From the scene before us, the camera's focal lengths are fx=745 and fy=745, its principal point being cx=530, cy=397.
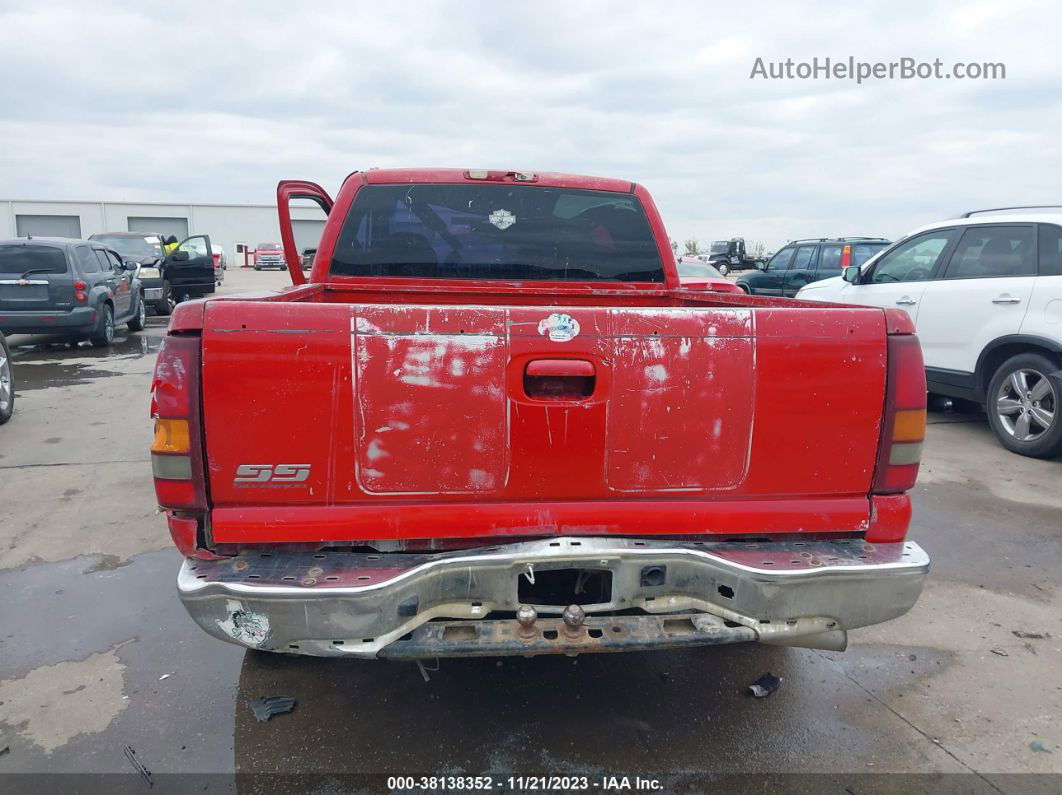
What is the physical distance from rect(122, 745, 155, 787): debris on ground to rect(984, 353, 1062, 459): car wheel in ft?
21.3

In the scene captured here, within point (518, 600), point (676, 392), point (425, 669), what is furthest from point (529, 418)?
point (425, 669)

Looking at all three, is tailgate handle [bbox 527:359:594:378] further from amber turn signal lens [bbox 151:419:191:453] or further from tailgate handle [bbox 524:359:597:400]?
amber turn signal lens [bbox 151:419:191:453]

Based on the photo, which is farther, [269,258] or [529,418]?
[269,258]

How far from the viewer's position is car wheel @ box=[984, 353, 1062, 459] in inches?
234

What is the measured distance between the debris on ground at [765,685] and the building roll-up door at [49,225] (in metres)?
56.3

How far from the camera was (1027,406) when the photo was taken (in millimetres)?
6207

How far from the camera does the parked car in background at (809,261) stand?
45.6 ft

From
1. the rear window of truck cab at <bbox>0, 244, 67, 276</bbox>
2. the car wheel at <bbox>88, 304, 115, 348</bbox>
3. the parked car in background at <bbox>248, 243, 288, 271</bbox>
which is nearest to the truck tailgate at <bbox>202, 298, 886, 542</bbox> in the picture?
the rear window of truck cab at <bbox>0, 244, 67, 276</bbox>

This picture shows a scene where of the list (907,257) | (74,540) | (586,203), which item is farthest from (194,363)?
(907,257)

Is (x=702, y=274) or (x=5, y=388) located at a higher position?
(x=702, y=274)

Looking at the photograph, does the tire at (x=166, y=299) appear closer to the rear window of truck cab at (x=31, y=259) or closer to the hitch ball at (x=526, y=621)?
the rear window of truck cab at (x=31, y=259)

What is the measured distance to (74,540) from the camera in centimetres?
446

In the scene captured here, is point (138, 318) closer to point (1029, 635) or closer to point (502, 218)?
point (502, 218)

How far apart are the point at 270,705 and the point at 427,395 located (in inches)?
59.3
